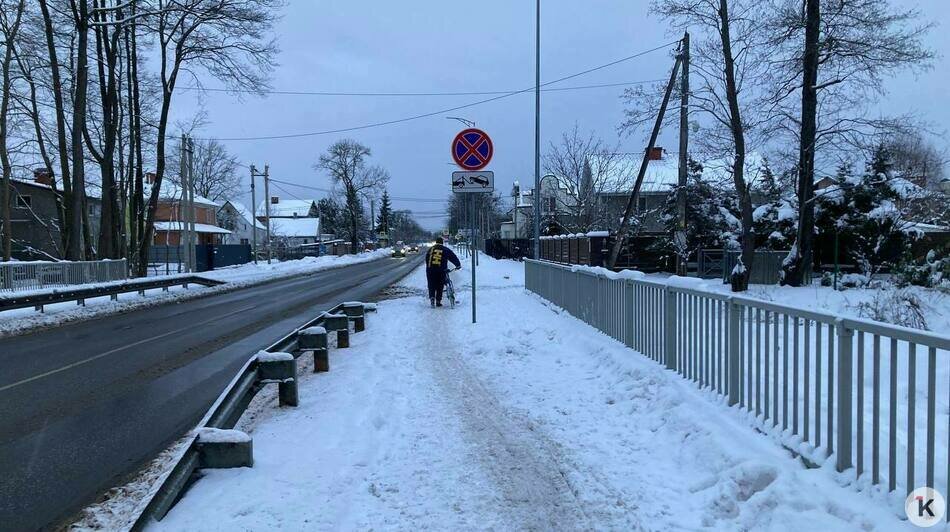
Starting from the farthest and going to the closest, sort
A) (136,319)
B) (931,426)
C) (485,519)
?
(136,319) < (485,519) < (931,426)

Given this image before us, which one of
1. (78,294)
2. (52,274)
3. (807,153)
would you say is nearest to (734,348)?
(78,294)

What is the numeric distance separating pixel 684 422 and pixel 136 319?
13702 mm

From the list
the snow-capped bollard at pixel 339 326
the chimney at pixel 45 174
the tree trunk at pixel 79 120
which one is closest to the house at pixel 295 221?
the chimney at pixel 45 174

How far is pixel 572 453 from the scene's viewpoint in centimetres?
496

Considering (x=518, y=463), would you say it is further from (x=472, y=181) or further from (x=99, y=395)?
(x=472, y=181)

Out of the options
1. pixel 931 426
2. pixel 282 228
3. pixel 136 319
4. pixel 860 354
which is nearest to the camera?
pixel 931 426

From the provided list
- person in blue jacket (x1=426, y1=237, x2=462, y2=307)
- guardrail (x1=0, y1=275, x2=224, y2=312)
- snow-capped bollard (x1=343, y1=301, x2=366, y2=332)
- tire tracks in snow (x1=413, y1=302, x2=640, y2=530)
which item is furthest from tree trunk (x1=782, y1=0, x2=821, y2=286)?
guardrail (x1=0, y1=275, x2=224, y2=312)

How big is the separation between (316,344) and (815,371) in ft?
18.5

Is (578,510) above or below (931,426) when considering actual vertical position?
below

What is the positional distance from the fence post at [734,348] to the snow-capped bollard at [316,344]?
16.0ft

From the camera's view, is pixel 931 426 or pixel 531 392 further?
pixel 531 392

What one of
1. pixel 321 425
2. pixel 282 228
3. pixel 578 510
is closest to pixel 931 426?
pixel 578 510

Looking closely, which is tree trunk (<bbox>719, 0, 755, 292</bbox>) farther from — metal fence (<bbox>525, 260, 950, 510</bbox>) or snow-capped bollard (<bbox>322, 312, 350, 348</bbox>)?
snow-capped bollard (<bbox>322, 312, 350, 348</bbox>)

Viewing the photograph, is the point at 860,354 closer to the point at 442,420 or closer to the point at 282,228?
the point at 442,420
